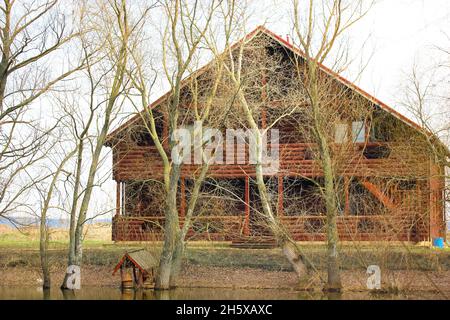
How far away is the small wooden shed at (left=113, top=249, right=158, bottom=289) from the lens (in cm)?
1986

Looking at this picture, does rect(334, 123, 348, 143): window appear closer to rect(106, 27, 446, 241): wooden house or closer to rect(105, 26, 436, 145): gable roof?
rect(106, 27, 446, 241): wooden house

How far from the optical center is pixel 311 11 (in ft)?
64.4

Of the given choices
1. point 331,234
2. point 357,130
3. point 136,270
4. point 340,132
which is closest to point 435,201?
point 357,130

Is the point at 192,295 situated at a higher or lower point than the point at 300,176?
lower

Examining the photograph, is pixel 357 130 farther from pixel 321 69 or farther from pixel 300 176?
pixel 300 176

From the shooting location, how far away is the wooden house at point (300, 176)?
23.3 meters

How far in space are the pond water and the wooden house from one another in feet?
10.3

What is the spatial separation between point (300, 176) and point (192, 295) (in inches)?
304

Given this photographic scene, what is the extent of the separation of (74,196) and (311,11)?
9.48 metres

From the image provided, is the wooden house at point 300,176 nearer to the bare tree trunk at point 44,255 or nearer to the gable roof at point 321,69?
the gable roof at point 321,69

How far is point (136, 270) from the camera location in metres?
20.9

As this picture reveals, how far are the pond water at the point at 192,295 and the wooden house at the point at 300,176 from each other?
314cm

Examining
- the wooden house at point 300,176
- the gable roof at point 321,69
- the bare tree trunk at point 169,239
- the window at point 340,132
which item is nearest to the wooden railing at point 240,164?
the wooden house at point 300,176
